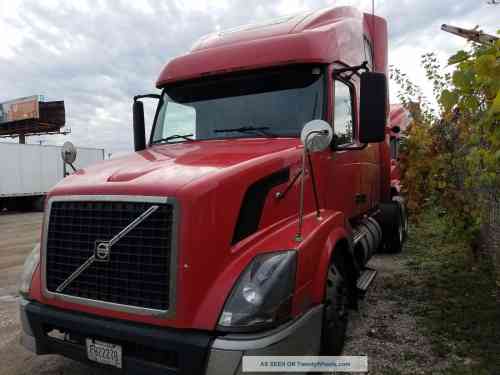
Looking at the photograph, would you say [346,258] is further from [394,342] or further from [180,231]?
[180,231]

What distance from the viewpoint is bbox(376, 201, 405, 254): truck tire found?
6664 millimetres

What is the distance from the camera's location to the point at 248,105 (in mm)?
3854

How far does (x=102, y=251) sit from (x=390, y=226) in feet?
17.6

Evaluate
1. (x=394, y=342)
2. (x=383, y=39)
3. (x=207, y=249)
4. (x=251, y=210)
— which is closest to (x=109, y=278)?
(x=207, y=249)

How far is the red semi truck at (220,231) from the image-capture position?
8.13 ft

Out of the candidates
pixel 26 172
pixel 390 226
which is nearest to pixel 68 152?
pixel 390 226

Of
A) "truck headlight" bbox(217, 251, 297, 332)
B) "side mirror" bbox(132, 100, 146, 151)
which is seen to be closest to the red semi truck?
"truck headlight" bbox(217, 251, 297, 332)

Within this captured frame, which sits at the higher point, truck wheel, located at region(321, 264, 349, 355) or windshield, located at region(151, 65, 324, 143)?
windshield, located at region(151, 65, 324, 143)

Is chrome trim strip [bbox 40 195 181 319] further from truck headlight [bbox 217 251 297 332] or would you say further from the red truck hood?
truck headlight [bbox 217 251 297 332]

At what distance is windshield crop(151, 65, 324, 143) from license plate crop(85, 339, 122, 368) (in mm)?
2024

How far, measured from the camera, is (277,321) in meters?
2.47

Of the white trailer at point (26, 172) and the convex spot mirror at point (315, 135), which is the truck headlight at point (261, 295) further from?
the white trailer at point (26, 172)

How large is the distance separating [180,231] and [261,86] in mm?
1899

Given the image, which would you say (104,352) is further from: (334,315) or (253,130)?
(253,130)
